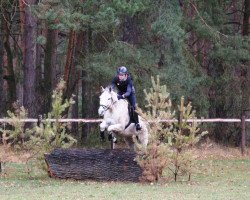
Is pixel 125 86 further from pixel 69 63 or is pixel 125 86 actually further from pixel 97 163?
pixel 69 63

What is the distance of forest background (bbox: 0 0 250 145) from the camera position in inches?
1022

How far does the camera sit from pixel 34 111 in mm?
30438

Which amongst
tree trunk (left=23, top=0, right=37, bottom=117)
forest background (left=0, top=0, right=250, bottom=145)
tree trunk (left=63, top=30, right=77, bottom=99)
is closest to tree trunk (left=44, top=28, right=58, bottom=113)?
forest background (left=0, top=0, right=250, bottom=145)

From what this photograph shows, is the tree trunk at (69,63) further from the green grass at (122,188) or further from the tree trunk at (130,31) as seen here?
the green grass at (122,188)

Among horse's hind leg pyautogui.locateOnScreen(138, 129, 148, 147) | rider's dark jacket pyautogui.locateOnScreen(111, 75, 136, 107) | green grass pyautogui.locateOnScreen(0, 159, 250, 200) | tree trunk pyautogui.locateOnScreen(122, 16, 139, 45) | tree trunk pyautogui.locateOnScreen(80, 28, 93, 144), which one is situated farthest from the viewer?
tree trunk pyautogui.locateOnScreen(80, 28, 93, 144)

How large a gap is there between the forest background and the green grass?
329 inches

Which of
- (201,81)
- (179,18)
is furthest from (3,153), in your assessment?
(201,81)

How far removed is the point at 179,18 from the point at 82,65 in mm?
5010

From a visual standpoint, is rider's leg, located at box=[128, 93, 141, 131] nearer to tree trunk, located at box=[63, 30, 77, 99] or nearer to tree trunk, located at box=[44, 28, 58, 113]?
tree trunk, located at box=[63, 30, 77, 99]

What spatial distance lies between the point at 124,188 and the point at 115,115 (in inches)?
107

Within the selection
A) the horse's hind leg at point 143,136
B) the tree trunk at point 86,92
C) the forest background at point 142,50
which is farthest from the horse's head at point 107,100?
the tree trunk at point 86,92

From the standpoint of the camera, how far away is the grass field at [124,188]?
14461mm

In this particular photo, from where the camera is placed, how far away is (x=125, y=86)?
59.3 feet

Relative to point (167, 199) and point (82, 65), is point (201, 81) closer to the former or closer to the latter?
point (82, 65)
